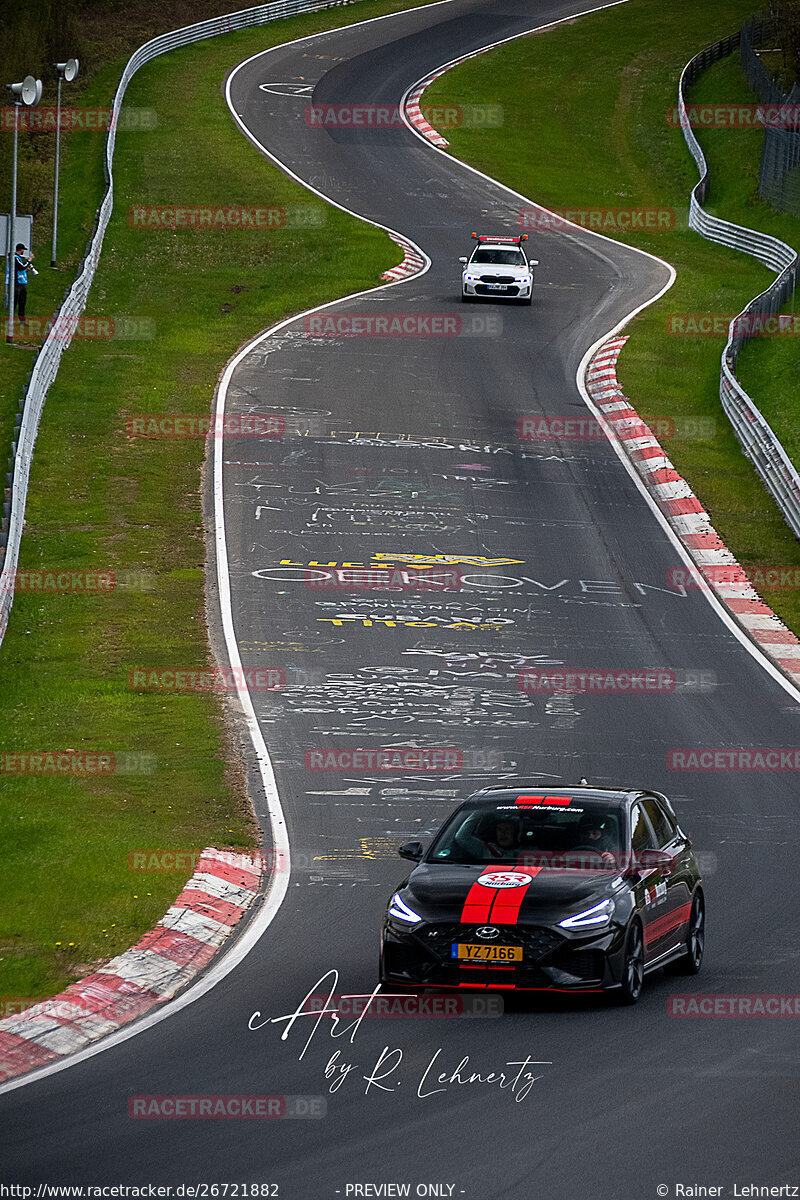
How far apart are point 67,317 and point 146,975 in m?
28.0

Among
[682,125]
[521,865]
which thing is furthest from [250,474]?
[682,125]

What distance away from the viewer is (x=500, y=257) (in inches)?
1724

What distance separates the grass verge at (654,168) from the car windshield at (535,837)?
13.0 metres

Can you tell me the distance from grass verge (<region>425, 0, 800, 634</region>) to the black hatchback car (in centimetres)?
1282

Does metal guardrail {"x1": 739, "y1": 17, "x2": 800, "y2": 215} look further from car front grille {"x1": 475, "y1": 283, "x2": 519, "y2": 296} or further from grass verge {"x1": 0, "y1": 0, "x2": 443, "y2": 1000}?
car front grille {"x1": 475, "y1": 283, "x2": 519, "y2": 296}

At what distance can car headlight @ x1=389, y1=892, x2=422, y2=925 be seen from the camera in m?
10.7

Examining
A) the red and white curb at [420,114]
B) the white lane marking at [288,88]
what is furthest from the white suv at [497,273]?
the white lane marking at [288,88]

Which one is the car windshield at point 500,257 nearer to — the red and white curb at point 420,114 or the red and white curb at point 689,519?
the red and white curb at point 689,519

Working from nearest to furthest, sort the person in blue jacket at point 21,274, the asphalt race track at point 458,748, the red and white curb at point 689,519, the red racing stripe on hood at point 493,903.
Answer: the asphalt race track at point 458,748, the red racing stripe on hood at point 493,903, the red and white curb at point 689,519, the person in blue jacket at point 21,274

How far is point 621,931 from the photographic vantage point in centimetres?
1054

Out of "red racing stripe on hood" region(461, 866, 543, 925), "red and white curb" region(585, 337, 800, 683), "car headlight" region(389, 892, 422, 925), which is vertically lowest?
"red and white curb" region(585, 337, 800, 683)

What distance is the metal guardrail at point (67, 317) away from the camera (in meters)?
22.6

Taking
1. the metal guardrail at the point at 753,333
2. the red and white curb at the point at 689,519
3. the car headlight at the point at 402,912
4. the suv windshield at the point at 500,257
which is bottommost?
the red and white curb at the point at 689,519

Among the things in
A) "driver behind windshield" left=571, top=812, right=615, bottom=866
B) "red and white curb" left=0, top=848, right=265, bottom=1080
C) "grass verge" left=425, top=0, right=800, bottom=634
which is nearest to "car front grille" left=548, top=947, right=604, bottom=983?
"driver behind windshield" left=571, top=812, right=615, bottom=866
